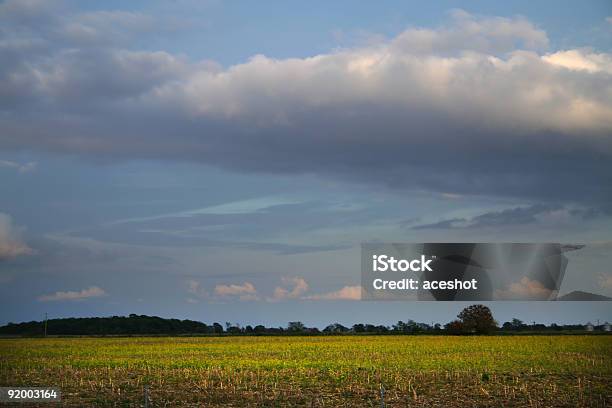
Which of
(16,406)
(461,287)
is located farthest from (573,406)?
(461,287)

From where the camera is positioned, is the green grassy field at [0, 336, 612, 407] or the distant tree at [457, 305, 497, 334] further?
the distant tree at [457, 305, 497, 334]

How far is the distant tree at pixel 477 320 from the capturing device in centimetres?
15800

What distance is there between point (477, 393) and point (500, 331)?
133760 mm

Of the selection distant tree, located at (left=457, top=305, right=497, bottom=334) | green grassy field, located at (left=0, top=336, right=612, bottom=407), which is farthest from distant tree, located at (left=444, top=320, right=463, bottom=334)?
green grassy field, located at (left=0, top=336, right=612, bottom=407)

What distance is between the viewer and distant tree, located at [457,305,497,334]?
15800 cm

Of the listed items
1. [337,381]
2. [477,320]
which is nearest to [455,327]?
[477,320]

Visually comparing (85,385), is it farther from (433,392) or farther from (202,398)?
(433,392)

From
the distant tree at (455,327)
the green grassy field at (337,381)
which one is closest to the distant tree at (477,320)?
the distant tree at (455,327)

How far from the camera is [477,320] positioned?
158500 mm

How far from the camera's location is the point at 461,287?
211 feet

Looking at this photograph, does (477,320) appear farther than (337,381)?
Yes

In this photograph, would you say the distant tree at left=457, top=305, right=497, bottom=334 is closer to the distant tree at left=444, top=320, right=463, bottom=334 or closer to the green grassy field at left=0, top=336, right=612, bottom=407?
the distant tree at left=444, top=320, right=463, bottom=334

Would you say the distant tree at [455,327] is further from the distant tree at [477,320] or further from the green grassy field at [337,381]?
the green grassy field at [337,381]

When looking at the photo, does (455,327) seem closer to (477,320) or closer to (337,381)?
(477,320)
